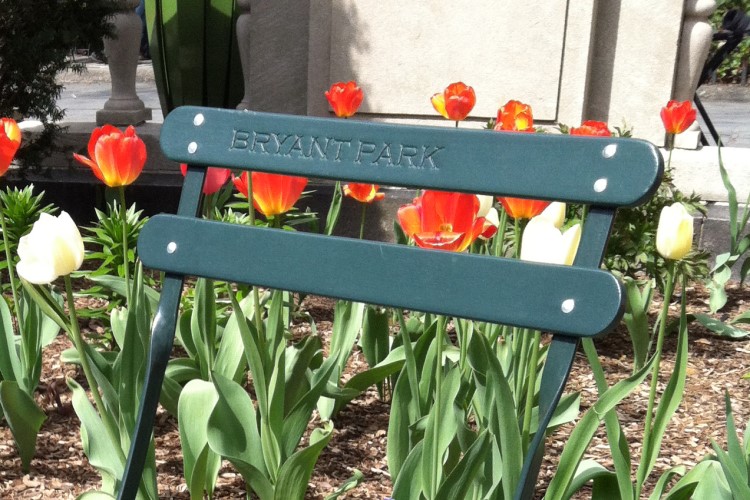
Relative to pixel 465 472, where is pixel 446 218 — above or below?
above

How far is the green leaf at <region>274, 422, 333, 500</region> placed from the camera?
153 centimetres

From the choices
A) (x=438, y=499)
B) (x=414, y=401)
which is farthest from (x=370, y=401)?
(x=438, y=499)

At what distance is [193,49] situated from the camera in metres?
3.69

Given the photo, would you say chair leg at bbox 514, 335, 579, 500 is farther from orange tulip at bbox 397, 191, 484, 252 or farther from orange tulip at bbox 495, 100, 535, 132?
orange tulip at bbox 495, 100, 535, 132

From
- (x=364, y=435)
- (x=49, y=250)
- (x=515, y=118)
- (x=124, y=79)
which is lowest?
(x=364, y=435)

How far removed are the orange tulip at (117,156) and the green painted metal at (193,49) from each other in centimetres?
205

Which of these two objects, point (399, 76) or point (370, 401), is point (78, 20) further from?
point (370, 401)

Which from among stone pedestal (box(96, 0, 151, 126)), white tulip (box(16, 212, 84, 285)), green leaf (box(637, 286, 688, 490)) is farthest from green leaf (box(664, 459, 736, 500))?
stone pedestal (box(96, 0, 151, 126))

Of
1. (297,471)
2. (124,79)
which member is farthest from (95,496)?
(124,79)

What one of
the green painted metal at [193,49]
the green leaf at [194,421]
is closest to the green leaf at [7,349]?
the green leaf at [194,421]

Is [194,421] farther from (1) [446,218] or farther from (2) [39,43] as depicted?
(2) [39,43]

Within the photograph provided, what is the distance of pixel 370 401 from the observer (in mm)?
2311

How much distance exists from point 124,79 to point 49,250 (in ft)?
10.3

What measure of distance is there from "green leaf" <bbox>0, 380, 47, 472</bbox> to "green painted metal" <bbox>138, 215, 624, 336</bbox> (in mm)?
721
